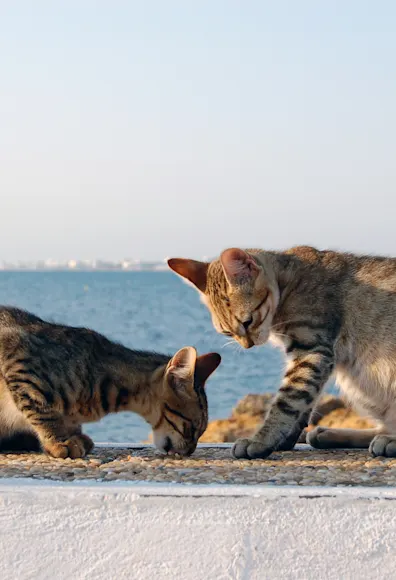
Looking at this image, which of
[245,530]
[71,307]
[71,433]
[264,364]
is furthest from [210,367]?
[71,307]

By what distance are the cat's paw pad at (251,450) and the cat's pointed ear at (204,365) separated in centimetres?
41

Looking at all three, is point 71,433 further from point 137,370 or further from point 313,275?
point 313,275

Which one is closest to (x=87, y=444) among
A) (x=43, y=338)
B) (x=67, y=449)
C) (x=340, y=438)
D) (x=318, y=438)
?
(x=67, y=449)

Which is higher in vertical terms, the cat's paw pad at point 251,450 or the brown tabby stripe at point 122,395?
the brown tabby stripe at point 122,395

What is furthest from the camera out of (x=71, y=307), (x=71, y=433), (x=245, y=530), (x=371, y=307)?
(x=71, y=307)

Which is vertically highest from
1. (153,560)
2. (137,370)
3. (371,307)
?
(371,307)

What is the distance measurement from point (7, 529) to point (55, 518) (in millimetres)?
185

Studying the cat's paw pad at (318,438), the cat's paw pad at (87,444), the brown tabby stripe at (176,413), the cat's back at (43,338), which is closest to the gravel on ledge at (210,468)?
the cat's paw pad at (87,444)

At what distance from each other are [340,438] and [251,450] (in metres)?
0.84

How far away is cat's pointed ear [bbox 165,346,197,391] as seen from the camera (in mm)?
4723

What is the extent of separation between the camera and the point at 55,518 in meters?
3.37

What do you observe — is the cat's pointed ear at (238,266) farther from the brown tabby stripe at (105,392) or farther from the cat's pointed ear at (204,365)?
the brown tabby stripe at (105,392)

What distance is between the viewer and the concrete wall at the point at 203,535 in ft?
10.8

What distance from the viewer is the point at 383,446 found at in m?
4.91
